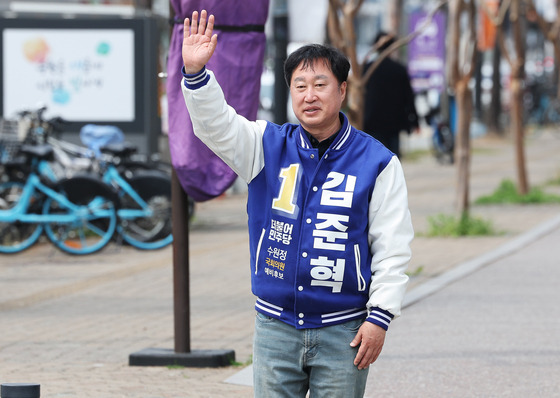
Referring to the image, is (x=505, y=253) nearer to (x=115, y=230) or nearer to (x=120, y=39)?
(x=115, y=230)

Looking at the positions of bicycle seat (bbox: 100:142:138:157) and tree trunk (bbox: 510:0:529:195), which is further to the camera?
tree trunk (bbox: 510:0:529:195)

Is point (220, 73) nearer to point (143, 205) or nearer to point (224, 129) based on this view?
point (224, 129)

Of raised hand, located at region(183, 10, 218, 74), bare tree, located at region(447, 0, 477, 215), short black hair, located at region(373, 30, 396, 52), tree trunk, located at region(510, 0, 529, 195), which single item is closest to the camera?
raised hand, located at region(183, 10, 218, 74)

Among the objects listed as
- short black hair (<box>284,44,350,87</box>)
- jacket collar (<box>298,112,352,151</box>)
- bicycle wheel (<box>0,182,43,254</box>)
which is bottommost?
bicycle wheel (<box>0,182,43,254</box>)

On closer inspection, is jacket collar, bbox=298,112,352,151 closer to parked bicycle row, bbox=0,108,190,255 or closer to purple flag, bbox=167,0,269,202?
purple flag, bbox=167,0,269,202

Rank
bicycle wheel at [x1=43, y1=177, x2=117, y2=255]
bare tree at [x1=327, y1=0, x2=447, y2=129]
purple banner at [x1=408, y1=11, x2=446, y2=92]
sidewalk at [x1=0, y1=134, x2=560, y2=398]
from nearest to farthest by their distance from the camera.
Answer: sidewalk at [x1=0, y1=134, x2=560, y2=398] < bare tree at [x1=327, y1=0, x2=447, y2=129] < bicycle wheel at [x1=43, y1=177, x2=117, y2=255] < purple banner at [x1=408, y1=11, x2=446, y2=92]

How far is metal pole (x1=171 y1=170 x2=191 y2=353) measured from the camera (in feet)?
21.2

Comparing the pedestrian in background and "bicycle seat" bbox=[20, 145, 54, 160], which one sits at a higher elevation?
the pedestrian in background

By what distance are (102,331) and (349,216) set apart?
168 inches

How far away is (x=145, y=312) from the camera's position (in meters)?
8.24

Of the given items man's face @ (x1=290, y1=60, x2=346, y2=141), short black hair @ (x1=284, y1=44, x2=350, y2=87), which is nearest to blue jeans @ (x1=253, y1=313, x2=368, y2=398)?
man's face @ (x1=290, y1=60, x2=346, y2=141)

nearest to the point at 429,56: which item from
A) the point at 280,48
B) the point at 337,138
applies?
the point at 280,48

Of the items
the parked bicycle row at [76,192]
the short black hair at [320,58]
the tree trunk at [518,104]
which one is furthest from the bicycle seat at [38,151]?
the short black hair at [320,58]

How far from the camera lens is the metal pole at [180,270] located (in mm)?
6461
